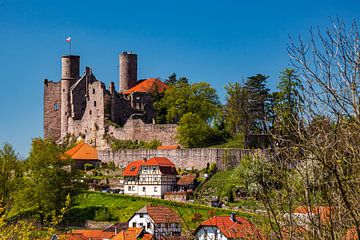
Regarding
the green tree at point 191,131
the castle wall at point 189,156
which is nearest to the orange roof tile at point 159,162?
the castle wall at point 189,156

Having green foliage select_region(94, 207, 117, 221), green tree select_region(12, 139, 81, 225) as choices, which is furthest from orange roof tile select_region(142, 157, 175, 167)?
green foliage select_region(94, 207, 117, 221)

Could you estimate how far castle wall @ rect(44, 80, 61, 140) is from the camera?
252ft

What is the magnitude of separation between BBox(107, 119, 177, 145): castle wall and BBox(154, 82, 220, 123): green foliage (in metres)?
2.90

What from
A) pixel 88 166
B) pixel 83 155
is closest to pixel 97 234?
pixel 88 166

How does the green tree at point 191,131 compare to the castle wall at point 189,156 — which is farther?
the green tree at point 191,131

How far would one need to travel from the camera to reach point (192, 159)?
61062 millimetres

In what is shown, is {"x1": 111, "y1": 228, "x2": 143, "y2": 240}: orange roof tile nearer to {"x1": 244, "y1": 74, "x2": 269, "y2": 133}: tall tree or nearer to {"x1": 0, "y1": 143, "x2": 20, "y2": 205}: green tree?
{"x1": 0, "y1": 143, "x2": 20, "y2": 205}: green tree

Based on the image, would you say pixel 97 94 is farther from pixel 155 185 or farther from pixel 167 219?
pixel 167 219

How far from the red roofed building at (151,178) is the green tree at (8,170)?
8.72 m

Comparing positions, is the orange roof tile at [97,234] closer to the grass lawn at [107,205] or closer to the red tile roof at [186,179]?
the grass lawn at [107,205]

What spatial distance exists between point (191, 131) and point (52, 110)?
19.3 meters

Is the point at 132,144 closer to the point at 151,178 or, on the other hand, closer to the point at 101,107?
the point at 101,107

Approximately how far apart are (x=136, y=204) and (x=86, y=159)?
12344mm

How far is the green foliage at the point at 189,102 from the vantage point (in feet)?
223
